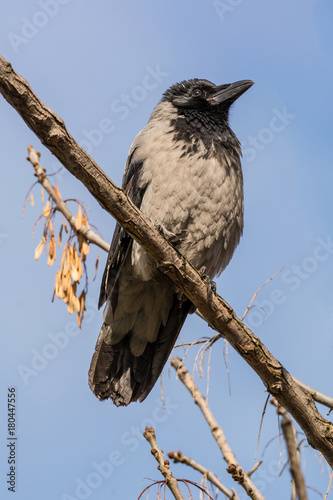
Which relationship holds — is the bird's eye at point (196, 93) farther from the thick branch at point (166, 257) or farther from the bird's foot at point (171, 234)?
the thick branch at point (166, 257)

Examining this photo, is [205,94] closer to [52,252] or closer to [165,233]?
[165,233]

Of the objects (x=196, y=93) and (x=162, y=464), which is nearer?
(x=162, y=464)

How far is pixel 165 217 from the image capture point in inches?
205

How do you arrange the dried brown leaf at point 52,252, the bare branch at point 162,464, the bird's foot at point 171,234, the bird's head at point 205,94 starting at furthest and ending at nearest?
the bird's head at point 205,94 < the dried brown leaf at point 52,252 < the bird's foot at point 171,234 < the bare branch at point 162,464

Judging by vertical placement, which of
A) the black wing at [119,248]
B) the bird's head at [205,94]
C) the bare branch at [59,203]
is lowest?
the black wing at [119,248]

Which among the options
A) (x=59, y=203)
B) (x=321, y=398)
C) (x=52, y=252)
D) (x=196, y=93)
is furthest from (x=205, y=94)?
(x=321, y=398)

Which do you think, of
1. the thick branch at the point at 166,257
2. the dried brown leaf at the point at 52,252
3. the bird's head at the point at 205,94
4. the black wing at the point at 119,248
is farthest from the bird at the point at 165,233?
the thick branch at the point at 166,257

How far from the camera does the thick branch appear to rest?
3.88 m

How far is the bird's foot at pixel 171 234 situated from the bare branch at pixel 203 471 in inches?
62.6

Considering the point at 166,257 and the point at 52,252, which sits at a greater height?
the point at 52,252

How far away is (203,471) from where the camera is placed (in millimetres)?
4266

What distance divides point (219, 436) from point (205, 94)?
346 cm

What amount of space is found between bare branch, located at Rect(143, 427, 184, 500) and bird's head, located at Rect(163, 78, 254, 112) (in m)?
3.44

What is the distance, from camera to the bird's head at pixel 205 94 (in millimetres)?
6199
